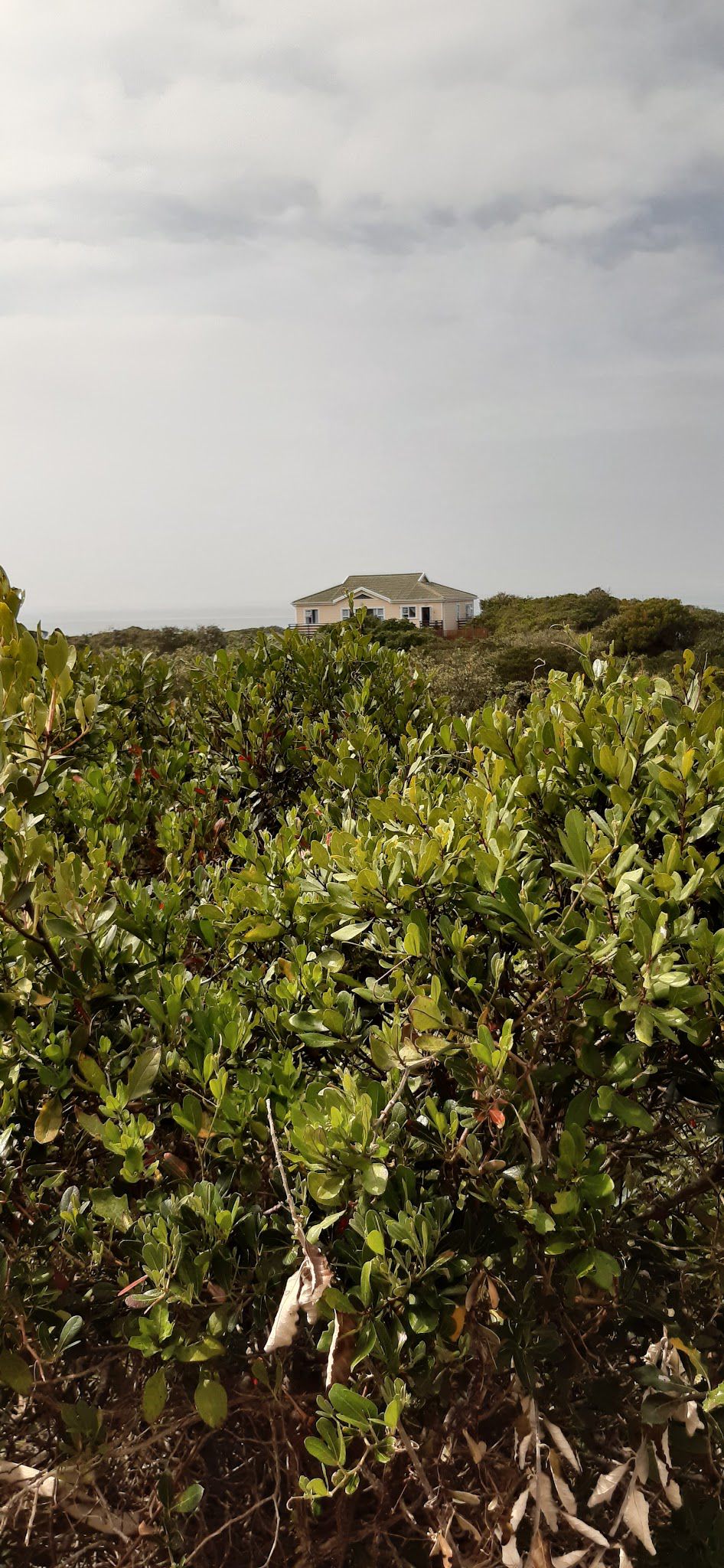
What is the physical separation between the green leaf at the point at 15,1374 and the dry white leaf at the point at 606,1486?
1.12 m

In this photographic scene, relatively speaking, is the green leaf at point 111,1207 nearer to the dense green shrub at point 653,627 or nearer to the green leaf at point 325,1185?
the green leaf at point 325,1185

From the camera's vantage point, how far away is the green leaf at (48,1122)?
5.99ft

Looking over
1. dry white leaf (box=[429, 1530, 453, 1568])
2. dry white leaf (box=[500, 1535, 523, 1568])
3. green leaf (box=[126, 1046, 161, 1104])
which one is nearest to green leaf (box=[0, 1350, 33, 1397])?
green leaf (box=[126, 1046, 161, 1104])

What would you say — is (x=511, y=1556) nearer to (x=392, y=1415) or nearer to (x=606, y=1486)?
(x=606, y=1486)

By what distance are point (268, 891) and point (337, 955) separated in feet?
1.12

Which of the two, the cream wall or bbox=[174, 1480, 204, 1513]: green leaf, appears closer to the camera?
bbox=[174, 1480, 204, 1513]: green leaf

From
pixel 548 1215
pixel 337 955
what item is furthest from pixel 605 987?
pixel 337 955

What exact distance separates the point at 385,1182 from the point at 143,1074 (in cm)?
51

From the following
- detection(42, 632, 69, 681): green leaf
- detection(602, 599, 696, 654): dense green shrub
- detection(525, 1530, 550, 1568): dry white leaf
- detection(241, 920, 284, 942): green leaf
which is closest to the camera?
detection(525, 1530, 550, 1568): dry white leaf

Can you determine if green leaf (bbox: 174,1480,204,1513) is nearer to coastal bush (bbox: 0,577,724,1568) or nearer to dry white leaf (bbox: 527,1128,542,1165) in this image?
coastal bush (bbox: 0,577,724,1568)

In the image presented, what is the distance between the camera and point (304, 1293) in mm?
1583

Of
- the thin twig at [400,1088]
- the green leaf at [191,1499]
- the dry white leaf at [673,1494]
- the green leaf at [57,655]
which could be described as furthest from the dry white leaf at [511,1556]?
the green leaf at [57,655]

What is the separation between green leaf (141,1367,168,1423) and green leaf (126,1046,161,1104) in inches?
19.3

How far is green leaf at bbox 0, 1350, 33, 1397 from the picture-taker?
1.80m
